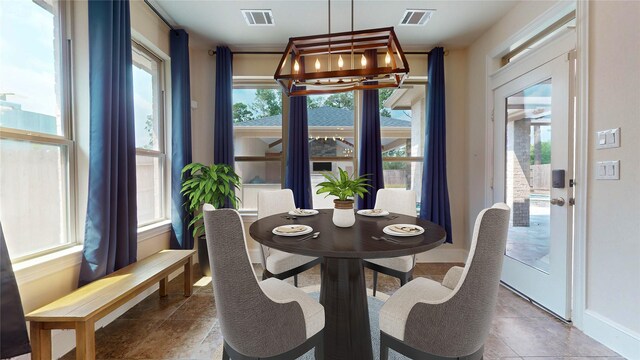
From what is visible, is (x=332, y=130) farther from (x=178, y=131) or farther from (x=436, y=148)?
(x=178, y=131)

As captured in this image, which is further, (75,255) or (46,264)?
(75,255)

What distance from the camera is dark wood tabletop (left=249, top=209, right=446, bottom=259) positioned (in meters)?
1.25

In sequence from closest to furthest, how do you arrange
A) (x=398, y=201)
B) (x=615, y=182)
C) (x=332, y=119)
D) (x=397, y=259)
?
(x=615, y=182) < (x=397, y=259) < (x=398, y=201) < (x=332, y=119)

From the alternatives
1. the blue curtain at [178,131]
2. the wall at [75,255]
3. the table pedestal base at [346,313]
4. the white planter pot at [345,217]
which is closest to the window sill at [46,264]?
the wall at [75,255]

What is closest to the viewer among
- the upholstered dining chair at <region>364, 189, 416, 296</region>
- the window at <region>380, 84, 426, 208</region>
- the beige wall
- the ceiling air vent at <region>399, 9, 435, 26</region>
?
the beige wall

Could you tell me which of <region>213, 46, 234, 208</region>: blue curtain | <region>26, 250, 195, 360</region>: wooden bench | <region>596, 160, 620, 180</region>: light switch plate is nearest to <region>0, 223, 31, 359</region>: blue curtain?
<region>26, 250, 195, 360</region>: wooden bench

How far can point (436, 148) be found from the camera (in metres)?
3.52

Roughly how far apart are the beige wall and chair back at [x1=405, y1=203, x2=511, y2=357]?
1320 millimetres

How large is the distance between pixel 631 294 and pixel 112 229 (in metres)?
3.60

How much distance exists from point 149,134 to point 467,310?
131 inches

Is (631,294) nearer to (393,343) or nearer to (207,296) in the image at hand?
(393,343)

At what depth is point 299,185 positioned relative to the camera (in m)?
3.56

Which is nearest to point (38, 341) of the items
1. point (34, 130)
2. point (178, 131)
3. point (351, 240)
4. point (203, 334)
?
point (203, 334)

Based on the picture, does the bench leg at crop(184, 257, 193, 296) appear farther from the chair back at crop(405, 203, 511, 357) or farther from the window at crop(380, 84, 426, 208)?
the window at crop(380, 84, 426, 208)
